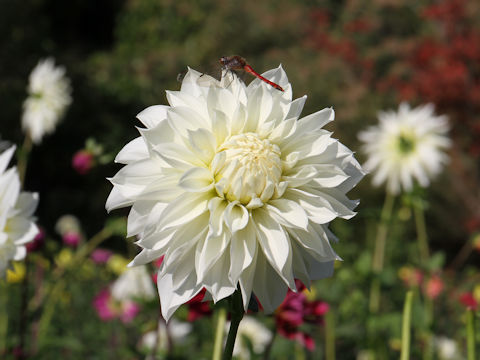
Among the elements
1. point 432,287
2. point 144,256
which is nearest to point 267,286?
point 144,256

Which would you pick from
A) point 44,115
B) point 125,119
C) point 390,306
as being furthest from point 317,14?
point 44,115

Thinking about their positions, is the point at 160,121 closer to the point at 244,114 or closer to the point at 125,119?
the point at 244,114

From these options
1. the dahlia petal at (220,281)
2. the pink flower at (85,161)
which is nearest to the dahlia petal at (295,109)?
the dahlia petal at (220,281)

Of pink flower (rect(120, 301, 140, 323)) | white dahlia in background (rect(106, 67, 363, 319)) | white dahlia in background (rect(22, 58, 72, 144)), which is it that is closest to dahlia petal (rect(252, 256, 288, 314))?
white dahlia in background (rect(106, 67, 363, 319))

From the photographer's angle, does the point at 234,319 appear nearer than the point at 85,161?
Yes

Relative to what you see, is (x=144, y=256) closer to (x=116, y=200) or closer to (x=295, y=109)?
(x=116, y=200)
